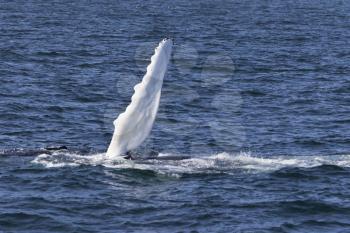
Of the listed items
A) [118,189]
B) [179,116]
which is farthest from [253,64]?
[118,189]

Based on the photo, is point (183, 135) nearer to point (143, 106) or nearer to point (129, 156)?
point (129, 156)

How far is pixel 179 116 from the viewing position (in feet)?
151

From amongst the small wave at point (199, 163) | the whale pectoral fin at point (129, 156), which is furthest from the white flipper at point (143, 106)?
the small wave at point (199, 163)

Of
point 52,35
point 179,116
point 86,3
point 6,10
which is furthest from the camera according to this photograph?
point 86,3

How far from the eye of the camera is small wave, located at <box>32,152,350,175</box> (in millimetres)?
32750

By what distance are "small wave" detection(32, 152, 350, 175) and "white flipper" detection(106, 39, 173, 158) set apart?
867mm

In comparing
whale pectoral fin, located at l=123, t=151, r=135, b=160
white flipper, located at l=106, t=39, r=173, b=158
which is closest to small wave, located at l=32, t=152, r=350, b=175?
whale pectoral fin, located at l=123, t=151, r=135, b=160

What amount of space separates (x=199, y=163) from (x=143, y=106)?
319cm

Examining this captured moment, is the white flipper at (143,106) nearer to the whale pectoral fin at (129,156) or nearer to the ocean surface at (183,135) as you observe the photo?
the whale pectoral fin at (129,156)

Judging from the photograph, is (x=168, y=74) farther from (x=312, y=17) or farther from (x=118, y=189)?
(x=312, y=17)

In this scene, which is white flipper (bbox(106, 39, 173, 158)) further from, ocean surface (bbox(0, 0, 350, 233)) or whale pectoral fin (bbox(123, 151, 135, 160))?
ocean surface (bbox(0, 0, 350, 233))

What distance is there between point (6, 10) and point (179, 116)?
7331 centimetres

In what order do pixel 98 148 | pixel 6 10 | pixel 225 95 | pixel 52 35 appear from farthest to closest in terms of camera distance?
pixel 6 10, pixel 52 35, pixel 225 95, pixel 98 148

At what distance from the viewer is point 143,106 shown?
32438mm
